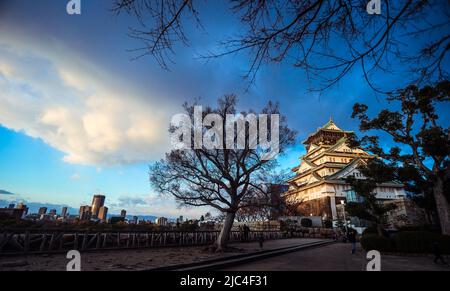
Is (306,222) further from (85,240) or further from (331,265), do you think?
(85,240)

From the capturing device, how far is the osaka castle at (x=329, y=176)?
44.2m

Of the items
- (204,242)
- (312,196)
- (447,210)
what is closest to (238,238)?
(204,242)

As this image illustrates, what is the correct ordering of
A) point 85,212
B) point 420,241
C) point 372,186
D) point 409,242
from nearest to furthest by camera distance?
point 420,241, point 409,242, point 372,186, point 85,212

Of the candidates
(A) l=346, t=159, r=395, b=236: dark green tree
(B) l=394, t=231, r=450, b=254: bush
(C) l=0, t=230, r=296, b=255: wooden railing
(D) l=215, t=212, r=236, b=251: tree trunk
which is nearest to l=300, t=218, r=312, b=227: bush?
(A) l=346, t=159, r=395, b=236: dark green tree

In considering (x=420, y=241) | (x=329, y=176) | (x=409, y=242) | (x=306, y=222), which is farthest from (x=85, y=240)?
(x=329, y=176)

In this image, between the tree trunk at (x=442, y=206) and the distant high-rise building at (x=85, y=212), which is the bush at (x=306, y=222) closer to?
the tree trunk at (x=442, y=206)

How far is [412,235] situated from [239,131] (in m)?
12.4

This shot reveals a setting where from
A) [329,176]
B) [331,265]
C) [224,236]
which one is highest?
[329,176]

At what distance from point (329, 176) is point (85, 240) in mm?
44814

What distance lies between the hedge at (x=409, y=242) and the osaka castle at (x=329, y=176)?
70.9ft

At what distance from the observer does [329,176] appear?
4572 cm

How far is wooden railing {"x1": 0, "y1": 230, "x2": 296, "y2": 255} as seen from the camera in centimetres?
941

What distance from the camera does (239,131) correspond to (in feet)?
48.2
